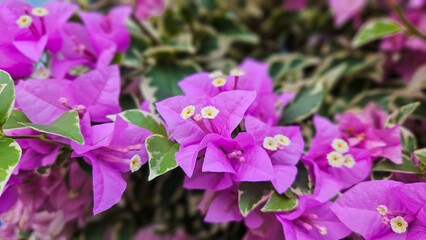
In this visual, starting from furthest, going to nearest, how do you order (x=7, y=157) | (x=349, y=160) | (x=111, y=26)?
1. (x=111, y=26)
2. (x=349, y=160)
3. (x=7, y=157)

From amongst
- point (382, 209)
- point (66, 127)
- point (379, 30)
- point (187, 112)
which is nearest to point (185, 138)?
point (187, 112)

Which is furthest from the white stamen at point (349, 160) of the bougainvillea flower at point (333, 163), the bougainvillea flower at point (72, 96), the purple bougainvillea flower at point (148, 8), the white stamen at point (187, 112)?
the purple bougainvillea flower at point (148, 8)

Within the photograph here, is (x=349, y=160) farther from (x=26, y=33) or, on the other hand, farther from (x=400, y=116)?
(x=26, y=33)

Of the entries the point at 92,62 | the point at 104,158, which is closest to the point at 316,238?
the point at 104,158

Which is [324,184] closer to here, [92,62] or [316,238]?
[316,238]

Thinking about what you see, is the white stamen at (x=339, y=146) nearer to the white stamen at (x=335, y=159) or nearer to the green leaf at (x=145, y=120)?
the white stamen at (x=335, y=159)

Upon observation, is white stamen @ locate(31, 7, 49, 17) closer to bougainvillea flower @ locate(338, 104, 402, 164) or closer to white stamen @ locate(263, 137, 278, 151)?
white stamen @ locate(263, 137, 278, 151)
